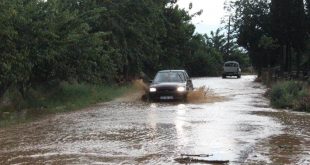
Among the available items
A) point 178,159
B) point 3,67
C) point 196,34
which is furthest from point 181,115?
point 196,34

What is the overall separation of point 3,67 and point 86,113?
3897 mm

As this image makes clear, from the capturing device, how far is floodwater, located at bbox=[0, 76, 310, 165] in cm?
998

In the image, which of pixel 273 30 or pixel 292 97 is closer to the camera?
pixel 292 97

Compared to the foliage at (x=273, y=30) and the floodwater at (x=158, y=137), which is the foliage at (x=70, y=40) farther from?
the foliage at (x=273, y=30)

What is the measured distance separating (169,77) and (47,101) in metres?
6.67

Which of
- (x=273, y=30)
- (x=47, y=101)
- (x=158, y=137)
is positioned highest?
(x=273, y=30)

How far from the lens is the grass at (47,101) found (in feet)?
59.5

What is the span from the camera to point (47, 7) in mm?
20047

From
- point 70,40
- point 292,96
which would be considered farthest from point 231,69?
point 70,40

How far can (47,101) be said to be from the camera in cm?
2175

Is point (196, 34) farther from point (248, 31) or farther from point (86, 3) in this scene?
point (86, 3)

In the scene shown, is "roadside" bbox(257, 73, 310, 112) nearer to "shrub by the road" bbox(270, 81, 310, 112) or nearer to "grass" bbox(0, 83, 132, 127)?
"shrub by the road" bbox(270, 81, 310, 112)

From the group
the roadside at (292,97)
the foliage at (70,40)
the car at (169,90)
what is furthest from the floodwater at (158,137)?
the car at (169,90)

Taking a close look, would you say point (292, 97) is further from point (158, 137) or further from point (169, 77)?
point (158, 137)
